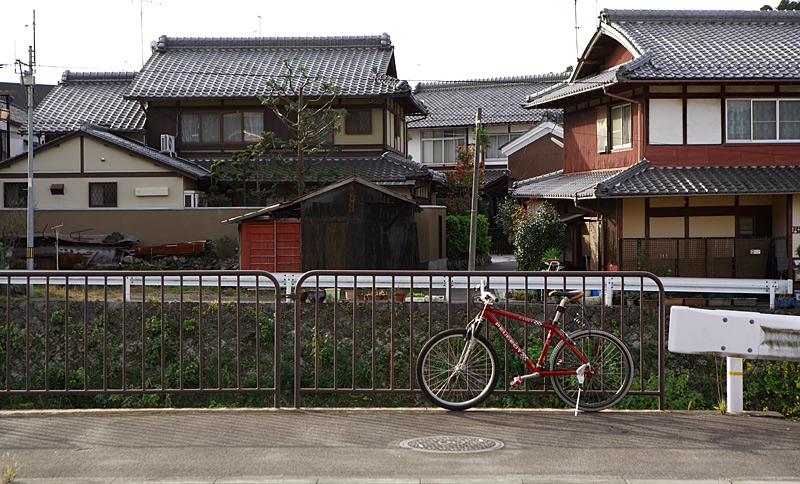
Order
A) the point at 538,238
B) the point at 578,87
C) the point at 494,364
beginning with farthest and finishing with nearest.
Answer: the point at 578,87
the point at 538,238
the point at 494,364

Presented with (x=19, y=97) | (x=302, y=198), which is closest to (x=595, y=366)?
(x=302, y=198)

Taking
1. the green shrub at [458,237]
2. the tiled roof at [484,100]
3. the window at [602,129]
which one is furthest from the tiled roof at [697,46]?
the tiled roof at [484,100]

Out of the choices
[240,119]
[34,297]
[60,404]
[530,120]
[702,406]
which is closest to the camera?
[702,406]

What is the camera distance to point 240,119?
3078 centimetres

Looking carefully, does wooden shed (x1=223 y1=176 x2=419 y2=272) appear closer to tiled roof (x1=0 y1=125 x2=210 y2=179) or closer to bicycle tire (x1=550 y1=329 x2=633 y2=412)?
tiled roof (x1=0 y1=125 x2=210 y2=179)

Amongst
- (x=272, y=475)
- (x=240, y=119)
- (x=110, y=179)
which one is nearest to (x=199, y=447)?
(x=272, y=475)

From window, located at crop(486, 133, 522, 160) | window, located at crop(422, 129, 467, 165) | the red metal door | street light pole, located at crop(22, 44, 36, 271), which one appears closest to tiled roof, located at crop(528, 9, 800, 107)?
the red metal door

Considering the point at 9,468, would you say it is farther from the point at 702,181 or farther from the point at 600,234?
the point at 600,234

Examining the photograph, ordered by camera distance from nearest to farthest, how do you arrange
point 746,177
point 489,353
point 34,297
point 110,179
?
point 489,353 → point 34,297 → point 746,177 → point 110,179

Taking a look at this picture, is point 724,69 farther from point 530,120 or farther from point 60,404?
point 530,120

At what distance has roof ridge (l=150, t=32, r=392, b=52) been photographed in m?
33.9

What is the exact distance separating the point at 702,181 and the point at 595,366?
13957 mm

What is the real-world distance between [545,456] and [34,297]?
15.3 m

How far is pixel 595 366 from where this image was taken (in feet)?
25.0
